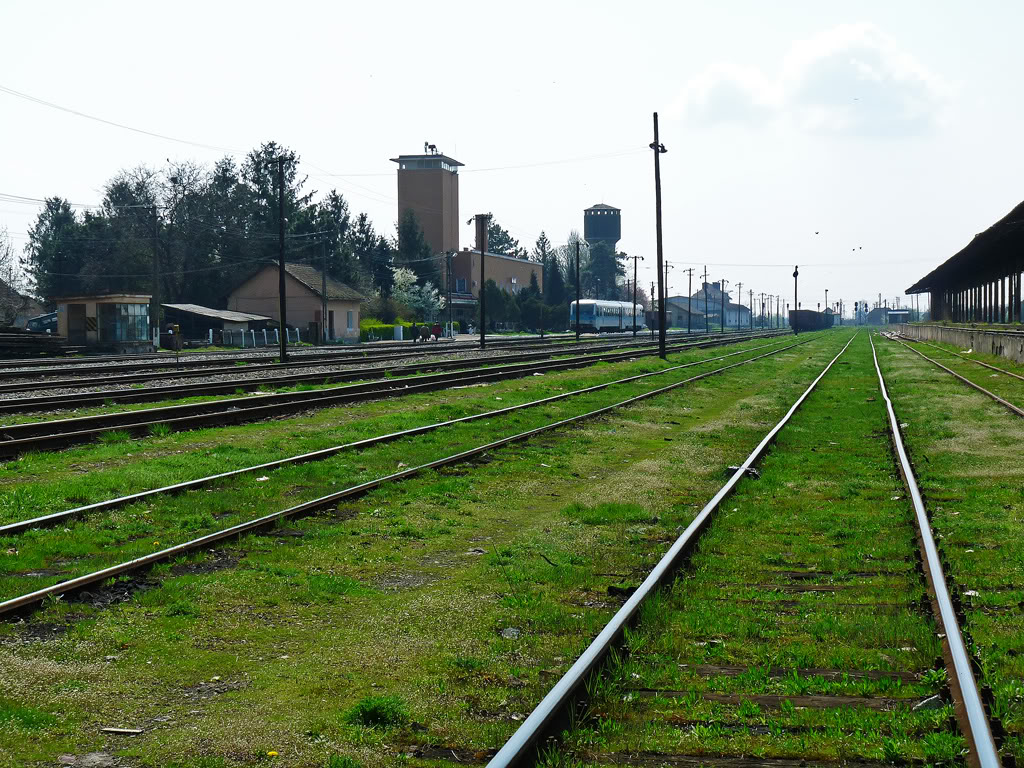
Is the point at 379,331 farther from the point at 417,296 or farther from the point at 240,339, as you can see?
the point at 417,296

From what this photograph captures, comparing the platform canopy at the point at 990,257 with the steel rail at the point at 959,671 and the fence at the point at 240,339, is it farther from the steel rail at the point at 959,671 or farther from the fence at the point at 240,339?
the fence at the point at 240,339

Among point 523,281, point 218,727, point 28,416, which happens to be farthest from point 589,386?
point 523,281

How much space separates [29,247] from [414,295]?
64.9 meters

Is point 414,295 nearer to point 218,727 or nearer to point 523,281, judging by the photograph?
point 523,281

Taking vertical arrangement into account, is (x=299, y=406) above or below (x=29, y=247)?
below

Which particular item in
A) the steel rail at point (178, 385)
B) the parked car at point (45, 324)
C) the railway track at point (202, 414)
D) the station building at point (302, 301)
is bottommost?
the railway track at point (202, 414)

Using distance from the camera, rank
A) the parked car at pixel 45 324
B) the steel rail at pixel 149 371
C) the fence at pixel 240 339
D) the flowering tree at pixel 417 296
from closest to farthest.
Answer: the steel rail at pixel 149 371
the fence at pixel 240 339
the parked car at pixel 45 324
the flowering tree at pixel 417 296

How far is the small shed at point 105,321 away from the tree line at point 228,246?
116 ft

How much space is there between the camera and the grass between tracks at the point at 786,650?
15.4ft

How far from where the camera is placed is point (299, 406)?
22.1m

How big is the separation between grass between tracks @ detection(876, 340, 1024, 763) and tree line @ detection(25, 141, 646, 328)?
78.7 metres

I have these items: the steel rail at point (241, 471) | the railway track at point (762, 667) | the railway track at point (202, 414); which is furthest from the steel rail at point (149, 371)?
the railway track at point (762, 667)

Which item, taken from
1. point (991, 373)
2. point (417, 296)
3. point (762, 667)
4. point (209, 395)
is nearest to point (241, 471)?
point (762, 667)

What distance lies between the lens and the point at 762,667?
5.72 metres
